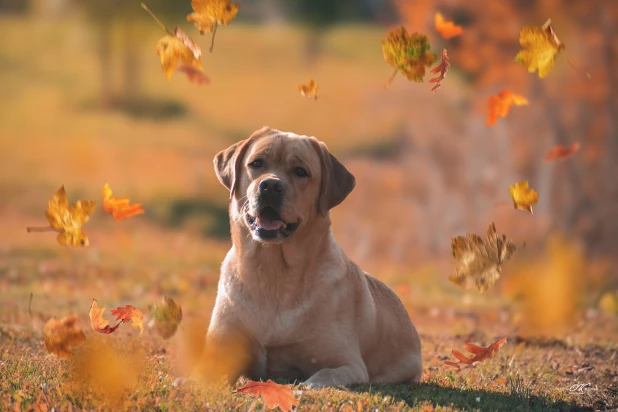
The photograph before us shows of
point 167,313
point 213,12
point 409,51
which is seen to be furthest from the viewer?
point 167,313

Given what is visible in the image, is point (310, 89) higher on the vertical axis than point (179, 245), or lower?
higher

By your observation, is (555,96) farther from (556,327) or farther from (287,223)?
(287,223)

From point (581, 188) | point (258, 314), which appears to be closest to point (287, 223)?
point (258, 314)

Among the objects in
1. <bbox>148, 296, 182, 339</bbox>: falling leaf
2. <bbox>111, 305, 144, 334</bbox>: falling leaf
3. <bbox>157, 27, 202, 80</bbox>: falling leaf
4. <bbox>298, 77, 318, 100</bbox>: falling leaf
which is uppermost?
<bbox>157, 27, 202, 80</bbox>: falling leaf

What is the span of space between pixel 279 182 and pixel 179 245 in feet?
44.7

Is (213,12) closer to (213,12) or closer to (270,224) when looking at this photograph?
(213,12)

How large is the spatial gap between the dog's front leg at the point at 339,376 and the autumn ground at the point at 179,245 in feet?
0.46

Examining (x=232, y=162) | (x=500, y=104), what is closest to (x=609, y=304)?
(x=500, y=104)

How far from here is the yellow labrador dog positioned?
6.05 m

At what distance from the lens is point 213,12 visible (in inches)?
225

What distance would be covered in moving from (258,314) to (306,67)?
105ft

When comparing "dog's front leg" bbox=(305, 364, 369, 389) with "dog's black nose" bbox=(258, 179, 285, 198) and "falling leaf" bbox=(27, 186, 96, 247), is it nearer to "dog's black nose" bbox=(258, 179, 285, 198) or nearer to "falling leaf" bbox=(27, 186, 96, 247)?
"dog's black nose" bbox=(258, 179, 285, 198)

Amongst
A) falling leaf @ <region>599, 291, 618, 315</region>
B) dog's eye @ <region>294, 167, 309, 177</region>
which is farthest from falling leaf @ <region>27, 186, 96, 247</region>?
falling leaf @ <region>599, 291, 618, 315</region>

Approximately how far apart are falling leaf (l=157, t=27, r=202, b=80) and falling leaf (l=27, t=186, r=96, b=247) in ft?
3.44
